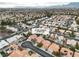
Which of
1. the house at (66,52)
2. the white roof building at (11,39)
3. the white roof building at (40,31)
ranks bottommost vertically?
the house at (66,52)

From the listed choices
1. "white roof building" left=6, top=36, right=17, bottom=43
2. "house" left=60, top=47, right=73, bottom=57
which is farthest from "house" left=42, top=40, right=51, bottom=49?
"white roof building" left=6, top=36, right=17, bottom=43

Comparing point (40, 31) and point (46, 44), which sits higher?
point (40, 31)

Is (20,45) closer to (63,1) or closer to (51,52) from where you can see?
(51,52)

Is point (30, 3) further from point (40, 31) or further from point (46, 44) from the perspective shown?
point (46, 44)

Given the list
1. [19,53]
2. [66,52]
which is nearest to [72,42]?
[66,52]

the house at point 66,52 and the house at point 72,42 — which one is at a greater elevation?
the house at point 72,42

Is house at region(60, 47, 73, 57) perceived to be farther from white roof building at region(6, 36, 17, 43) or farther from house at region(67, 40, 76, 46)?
white roof building at region(6, 36, 17, 43)

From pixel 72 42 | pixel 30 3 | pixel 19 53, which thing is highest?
pixel 30 3

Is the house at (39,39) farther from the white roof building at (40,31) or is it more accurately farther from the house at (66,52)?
the house at (66,52)

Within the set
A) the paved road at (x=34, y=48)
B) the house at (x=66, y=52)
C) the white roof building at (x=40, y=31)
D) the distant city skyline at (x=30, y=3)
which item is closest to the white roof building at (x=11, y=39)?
the paved road at (x=34, y=48)

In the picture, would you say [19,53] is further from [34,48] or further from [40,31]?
[40,31]

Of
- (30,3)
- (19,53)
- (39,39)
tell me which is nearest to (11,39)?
(19,53)

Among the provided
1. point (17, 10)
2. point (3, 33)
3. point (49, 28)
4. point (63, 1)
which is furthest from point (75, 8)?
point (3, 33)
